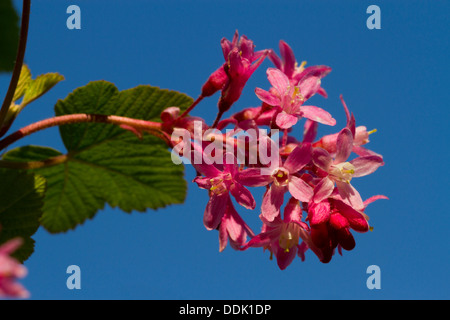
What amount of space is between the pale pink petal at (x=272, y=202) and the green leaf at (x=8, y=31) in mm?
900

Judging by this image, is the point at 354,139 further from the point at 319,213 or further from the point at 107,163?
the point at 107,163

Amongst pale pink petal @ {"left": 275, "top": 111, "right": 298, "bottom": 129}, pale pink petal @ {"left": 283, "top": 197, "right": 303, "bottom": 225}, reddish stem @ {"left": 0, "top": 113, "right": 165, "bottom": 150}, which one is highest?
reddish stem @ {"left": 0, "top": 113, "right": 165, "bottom": 150}

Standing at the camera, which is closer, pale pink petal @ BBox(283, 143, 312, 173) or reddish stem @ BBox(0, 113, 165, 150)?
pale pink petal @ BBox(283, 143, 312, 173)

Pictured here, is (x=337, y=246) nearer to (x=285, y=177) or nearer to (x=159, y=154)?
(x=285, y=177)

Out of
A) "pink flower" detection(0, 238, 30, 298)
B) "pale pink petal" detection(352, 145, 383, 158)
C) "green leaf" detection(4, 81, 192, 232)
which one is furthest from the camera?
"green leaf" detection(4, 81, 192, 232)

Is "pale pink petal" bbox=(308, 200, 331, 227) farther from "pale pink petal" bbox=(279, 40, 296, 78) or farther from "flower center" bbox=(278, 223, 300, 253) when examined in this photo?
"pale pink petal" bbox=(279, 40, 296, 78)

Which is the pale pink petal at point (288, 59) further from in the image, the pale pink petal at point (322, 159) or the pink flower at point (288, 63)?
the pale pink petal at point (322, 159)

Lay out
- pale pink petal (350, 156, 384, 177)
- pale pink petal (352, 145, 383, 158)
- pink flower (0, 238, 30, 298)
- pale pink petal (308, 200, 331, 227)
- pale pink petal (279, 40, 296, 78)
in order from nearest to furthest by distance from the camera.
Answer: pink flower (0, 238, 30, 298), pale pink petal (308, 200, 331, 227), pale pink petal (350, 156, 384, 177), pale pink petal (352, 145, 383, 158), pale pink petal (279, 40, 296, 78)

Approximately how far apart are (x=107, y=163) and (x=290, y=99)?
831 mm

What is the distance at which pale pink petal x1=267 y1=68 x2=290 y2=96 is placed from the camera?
137cm

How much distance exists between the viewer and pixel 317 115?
133 centimetres

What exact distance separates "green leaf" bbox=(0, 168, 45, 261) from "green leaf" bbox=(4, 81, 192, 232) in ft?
1.23

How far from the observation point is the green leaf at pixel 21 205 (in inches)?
54.1

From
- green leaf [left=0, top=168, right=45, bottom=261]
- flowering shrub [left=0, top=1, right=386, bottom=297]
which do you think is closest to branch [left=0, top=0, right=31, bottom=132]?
flowering shrub [left=0, top=1, right=386, bottom=297]
